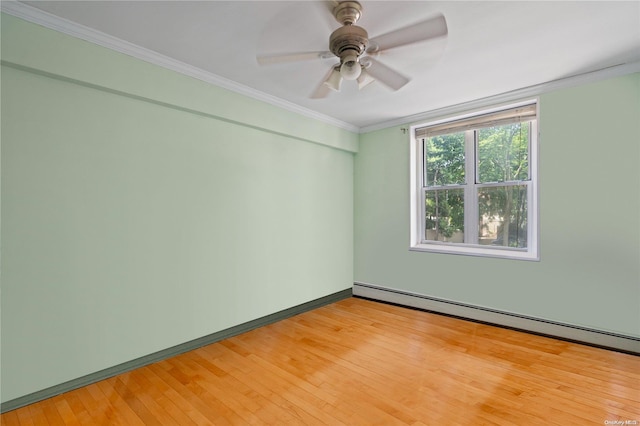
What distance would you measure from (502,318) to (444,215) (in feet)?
4.39

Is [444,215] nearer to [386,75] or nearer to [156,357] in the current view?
[386,75]

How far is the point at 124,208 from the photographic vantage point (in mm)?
2381

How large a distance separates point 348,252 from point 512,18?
3.27 meters

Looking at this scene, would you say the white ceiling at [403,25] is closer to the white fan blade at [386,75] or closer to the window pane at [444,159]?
the white fan blade at [386,75]

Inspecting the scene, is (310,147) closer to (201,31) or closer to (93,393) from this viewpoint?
(201,31)

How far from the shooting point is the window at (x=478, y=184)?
327 centimetres

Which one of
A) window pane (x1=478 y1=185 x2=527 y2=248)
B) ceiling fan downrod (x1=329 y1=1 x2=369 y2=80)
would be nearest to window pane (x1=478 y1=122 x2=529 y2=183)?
window pane (x1=478 y1=185 x2=527 y2=248)

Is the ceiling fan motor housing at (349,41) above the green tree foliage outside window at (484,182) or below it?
above

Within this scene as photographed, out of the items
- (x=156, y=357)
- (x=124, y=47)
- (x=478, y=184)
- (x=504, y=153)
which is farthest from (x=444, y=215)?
(x=124, y=47)

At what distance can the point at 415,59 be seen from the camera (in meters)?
2.43

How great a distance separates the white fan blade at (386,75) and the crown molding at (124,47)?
1509 mm


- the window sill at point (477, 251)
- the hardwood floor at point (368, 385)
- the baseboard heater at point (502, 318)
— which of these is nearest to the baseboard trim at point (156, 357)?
the hardwood floor at point (368, 385)

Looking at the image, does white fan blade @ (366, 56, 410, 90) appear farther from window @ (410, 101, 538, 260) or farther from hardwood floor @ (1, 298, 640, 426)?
hardwood floor @ (1, 298, 640, 426)

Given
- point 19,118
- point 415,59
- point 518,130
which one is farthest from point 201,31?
point 518,130
